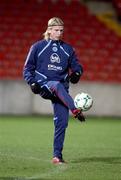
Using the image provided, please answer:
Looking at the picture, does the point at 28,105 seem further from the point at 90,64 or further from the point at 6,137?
the point at 6,137

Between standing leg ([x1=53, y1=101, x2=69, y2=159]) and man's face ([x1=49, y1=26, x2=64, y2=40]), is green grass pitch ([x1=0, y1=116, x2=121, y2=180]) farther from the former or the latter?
man's face ([x1=49, y1=26, x2=64, y2=40])

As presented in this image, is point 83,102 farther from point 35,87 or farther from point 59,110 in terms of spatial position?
point 35,87

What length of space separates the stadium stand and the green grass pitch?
295 centimetres

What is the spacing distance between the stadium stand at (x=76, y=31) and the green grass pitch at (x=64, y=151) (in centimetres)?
295

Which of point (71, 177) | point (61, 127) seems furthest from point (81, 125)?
point (71, 177)

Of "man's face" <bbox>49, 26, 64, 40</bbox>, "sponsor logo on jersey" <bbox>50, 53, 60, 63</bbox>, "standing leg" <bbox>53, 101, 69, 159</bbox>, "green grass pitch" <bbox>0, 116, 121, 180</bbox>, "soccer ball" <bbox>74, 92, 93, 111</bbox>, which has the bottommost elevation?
"green grass pitch" <bbox>0, 116, 121, 180</bbox>

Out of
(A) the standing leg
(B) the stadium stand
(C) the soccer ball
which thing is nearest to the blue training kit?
(A) the standing leg

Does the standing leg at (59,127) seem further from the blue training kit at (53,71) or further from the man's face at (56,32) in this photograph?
the man's face at (56,32)

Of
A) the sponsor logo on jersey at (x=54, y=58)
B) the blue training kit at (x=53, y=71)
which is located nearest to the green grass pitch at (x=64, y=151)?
the blue training kit at (x=53, y=71)

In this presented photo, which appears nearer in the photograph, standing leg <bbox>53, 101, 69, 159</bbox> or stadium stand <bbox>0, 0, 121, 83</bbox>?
standing leg <bbox>53, 101, 69, 159</bbox>

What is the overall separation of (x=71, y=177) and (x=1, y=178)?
2.73 ft

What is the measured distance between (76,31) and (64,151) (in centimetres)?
1053

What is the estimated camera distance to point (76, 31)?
2253cm

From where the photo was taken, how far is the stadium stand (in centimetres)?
2238
